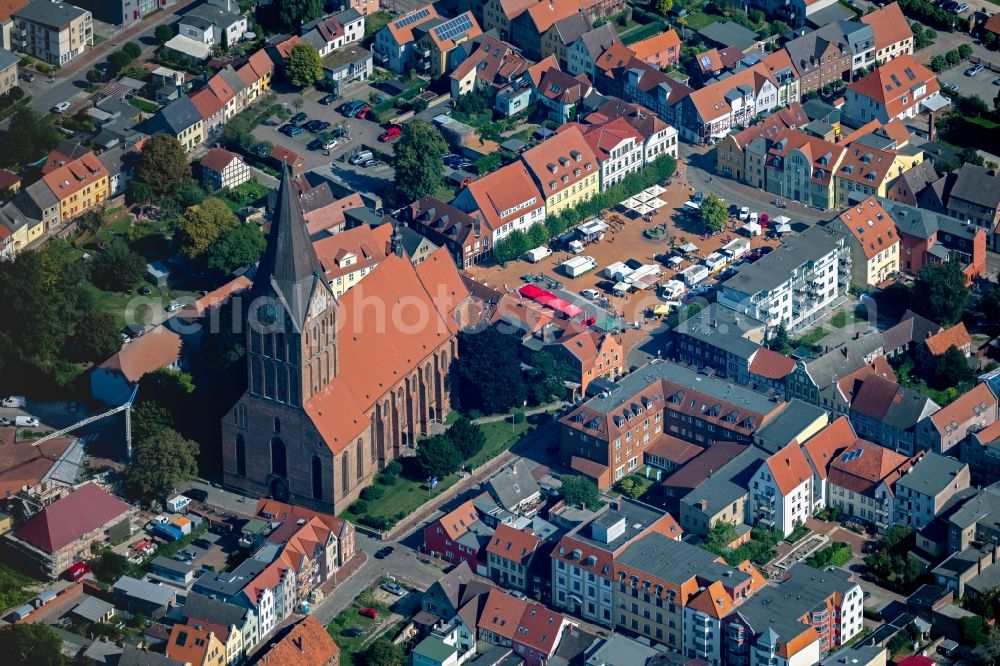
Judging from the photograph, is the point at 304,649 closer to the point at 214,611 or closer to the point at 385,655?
the point at 385,655

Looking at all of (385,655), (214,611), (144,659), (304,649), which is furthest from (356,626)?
(144,659)

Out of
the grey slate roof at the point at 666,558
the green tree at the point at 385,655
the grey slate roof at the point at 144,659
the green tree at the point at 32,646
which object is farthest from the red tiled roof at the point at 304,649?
the grey slate roof at the point at 666,558

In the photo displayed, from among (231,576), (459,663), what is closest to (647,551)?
(459,663)

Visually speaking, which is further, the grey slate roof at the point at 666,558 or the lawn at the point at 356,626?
the grey slate roof at the point at 666,558

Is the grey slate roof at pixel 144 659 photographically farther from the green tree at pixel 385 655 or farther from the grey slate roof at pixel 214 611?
the green tree at pixel 385 655

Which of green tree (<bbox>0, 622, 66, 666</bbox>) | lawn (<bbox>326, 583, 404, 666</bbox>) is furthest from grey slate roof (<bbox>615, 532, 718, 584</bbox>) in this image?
green tree (<bbox>0, 622, 66, 666</bbox>)
